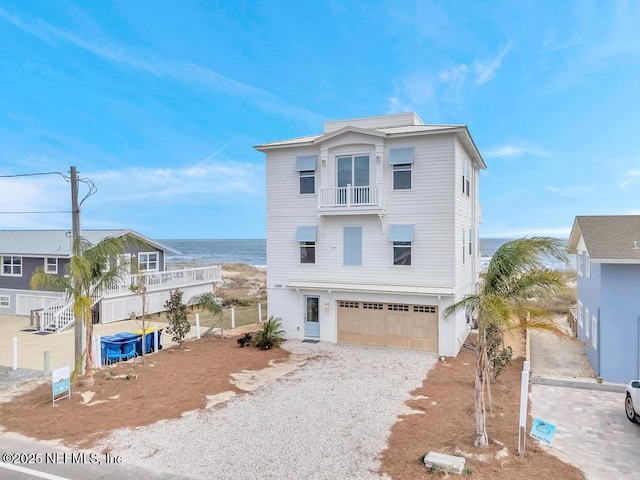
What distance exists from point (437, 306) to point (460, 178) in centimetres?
544

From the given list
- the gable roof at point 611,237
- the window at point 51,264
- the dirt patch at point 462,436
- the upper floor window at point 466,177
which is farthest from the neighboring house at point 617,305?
the window at point 51,264

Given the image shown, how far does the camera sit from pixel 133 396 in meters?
10.7

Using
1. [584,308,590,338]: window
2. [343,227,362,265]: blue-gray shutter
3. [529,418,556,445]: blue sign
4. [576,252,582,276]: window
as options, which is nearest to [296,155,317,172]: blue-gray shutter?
[343,227,362,265]: blue-gray shutter

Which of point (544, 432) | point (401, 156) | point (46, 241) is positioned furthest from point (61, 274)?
point (544, 432)

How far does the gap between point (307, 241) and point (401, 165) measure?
5.14 meters

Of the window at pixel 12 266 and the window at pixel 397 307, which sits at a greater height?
the window at pixel 12 266

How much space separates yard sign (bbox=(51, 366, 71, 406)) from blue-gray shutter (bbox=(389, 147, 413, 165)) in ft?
42.4

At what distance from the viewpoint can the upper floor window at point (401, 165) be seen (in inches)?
631

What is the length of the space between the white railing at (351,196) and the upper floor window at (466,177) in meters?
4.10

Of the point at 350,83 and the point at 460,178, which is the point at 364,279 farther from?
the point at 350,83

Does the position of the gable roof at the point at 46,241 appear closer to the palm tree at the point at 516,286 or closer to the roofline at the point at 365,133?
the roofline at the point at 365,133

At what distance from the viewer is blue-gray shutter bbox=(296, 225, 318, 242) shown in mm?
17516

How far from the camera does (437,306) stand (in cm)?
1585

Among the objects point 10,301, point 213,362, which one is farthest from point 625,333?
point 10,301
